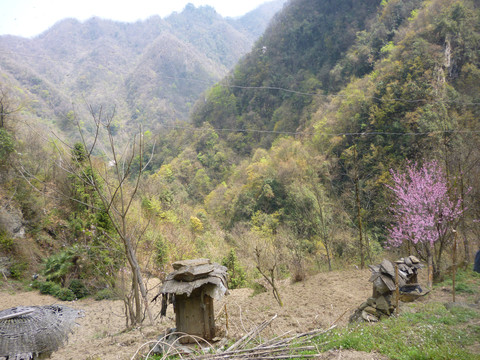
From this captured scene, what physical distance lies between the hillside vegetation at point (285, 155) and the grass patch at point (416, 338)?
3286mm

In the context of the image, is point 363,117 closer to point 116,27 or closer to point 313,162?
point 313,162

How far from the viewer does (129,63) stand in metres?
74.1

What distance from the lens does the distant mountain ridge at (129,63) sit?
1531 inches

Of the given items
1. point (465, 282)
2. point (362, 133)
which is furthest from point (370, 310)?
point (362, 133)

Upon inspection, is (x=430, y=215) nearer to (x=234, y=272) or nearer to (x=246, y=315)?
(x=246, y=315)

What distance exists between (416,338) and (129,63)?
83.7m

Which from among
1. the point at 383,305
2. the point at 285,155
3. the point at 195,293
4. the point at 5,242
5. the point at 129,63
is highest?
the point at 129,63

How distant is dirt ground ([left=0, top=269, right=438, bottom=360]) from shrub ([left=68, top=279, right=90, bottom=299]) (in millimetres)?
444

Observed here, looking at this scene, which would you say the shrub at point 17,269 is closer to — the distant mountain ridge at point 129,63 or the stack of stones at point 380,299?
the distant mountain ridge at point 129,63

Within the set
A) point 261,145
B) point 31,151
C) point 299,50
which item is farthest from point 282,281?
point 299,50

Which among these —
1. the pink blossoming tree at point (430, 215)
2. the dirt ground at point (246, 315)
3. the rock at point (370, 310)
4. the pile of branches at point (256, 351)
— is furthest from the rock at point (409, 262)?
the pile of branches at point (256, 351)

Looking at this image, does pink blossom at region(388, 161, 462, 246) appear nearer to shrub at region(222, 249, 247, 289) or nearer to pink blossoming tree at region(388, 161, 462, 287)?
pink blossoming tree at region(388, 161, 462, 287)

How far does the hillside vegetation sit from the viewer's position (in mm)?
11312

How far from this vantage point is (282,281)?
38.8ft
